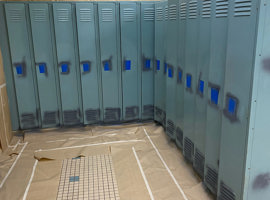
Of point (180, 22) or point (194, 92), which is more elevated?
point (180, 22)

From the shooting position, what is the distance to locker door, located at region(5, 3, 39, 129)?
10.2ft

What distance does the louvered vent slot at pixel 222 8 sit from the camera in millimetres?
1679

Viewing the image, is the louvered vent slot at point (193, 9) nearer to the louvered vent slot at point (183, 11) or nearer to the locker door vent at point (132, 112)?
the louvered vent slot at point (183, 11)

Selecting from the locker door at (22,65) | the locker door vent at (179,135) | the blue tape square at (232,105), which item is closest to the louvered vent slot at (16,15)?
the locker door at (22,65)

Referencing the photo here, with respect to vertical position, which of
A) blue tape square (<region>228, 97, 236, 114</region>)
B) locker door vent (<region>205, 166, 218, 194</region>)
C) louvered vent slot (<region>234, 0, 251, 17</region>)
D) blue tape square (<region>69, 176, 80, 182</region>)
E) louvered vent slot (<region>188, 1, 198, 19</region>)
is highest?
louvered vent slot (<region>188, 1, 198, 19</region>)

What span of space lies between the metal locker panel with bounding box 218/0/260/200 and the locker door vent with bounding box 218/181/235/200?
0.04 feet

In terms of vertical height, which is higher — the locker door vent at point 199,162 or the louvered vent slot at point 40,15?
the louvered vent slot at point 40,15

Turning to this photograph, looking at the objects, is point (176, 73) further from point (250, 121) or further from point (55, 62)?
point (55, 62)

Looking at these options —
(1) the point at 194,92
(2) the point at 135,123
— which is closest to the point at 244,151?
(1) the point at 194,92

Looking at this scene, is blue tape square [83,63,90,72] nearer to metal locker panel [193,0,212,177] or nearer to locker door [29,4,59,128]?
locker door [29,4,59,128]

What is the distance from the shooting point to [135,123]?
3764 millimetres

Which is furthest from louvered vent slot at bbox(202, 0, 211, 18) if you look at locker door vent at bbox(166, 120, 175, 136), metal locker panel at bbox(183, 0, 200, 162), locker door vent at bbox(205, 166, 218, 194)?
locker door vent at bbox(166, 120, 175, 136)

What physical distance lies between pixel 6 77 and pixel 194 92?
2398 mm

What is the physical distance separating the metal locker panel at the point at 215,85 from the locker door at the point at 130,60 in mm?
1637
